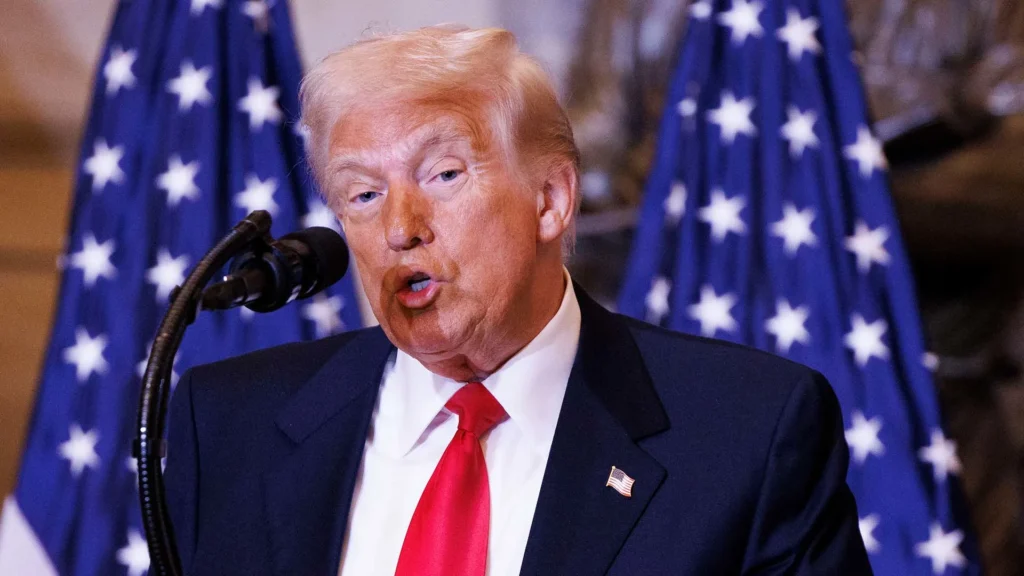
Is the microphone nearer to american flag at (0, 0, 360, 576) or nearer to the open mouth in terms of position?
the open mouth

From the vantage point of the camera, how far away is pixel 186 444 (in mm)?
1942

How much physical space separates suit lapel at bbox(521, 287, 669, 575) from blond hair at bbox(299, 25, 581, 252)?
35 centimetres

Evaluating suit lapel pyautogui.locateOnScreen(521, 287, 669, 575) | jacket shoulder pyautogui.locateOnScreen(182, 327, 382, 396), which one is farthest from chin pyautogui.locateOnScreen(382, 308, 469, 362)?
jacket shoulder pyautogui.locateOnScreen(182, 327, 382, 396)

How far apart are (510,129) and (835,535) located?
83 centimetres

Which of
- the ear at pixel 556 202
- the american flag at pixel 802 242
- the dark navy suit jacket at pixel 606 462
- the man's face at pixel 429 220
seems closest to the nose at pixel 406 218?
the man's face at pixel 429 220

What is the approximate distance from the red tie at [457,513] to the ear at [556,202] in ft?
1.02

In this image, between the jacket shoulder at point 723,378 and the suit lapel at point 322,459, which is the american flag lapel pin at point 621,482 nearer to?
the jacket shoulder at point 723,378

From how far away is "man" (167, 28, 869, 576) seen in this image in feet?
5.28

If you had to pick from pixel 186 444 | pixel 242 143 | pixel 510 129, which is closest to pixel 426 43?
pixel 510 129

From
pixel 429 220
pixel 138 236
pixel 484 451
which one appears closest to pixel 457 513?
pixel 484 451

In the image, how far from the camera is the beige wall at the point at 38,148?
8.93ft

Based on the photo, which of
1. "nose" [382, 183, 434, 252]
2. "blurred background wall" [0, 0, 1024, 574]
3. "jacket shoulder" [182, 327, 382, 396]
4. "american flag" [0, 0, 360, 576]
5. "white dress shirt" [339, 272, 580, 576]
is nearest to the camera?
"nose" [382, 183, 434, 252]

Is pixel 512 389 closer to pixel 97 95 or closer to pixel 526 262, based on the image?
pixel 526 262

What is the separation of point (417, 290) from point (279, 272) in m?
0.39
